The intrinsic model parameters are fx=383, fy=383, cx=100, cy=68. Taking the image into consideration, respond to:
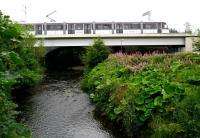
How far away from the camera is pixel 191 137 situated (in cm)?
1316

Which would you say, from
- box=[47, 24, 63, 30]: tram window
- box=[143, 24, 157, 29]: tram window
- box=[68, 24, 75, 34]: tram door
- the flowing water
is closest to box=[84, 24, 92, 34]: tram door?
box=[68, 24, 75, 34]: tram door

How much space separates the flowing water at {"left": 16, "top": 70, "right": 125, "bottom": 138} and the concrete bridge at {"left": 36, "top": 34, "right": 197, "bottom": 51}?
64.3 ft

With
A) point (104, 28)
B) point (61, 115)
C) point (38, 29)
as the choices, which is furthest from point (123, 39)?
point (61, 115)

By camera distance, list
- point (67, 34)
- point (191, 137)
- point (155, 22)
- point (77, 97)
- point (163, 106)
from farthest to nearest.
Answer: point (155, 22)
point (67, 34)
point (77, 97)
point (163, 106)
point (191, 137)

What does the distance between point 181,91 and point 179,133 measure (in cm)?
326

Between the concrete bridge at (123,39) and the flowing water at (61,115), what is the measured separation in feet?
64.3

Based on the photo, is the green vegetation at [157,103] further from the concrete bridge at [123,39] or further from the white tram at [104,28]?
the white tram at [104,28]

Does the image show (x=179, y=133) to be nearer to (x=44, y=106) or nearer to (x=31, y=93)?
(x=44, y=106)

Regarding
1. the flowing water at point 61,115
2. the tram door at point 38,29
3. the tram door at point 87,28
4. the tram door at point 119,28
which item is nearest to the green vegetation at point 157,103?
the flowing water at point 61,115

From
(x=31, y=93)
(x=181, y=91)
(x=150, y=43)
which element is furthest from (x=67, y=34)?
(x=181, y=91)

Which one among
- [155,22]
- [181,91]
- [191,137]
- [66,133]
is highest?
[155,22]

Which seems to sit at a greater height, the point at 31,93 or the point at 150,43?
the point at 150,43

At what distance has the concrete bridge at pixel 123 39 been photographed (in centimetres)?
5303

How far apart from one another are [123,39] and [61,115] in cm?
3260
